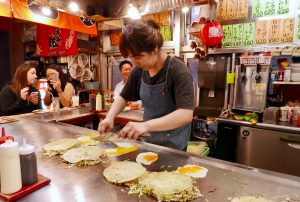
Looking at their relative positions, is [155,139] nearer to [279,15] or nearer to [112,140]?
[112,140]

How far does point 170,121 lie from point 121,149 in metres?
0.50

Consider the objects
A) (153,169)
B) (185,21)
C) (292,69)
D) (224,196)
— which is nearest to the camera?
(224,196)

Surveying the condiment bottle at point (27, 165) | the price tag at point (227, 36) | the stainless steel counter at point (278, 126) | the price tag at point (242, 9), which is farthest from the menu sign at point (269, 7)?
the condiment bottle at point (27, 165)

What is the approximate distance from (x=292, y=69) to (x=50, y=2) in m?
3.68

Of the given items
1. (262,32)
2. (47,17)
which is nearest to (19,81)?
(47,17)

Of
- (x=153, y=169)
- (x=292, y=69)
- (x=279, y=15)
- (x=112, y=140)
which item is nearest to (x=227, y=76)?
(x=292, y=69)

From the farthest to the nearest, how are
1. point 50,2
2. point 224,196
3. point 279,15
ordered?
point 279,15
point 50,2
point 224,196

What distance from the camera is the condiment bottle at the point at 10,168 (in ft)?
3.52

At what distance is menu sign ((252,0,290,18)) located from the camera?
3809 millimetres

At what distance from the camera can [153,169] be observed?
4.75 feet

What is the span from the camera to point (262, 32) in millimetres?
4051

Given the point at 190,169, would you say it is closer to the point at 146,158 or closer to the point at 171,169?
the point at 171,169

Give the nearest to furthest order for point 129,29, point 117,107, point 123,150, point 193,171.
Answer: point 193,171, point 129,29, point 123,150, point 117,107

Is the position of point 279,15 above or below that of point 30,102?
above
